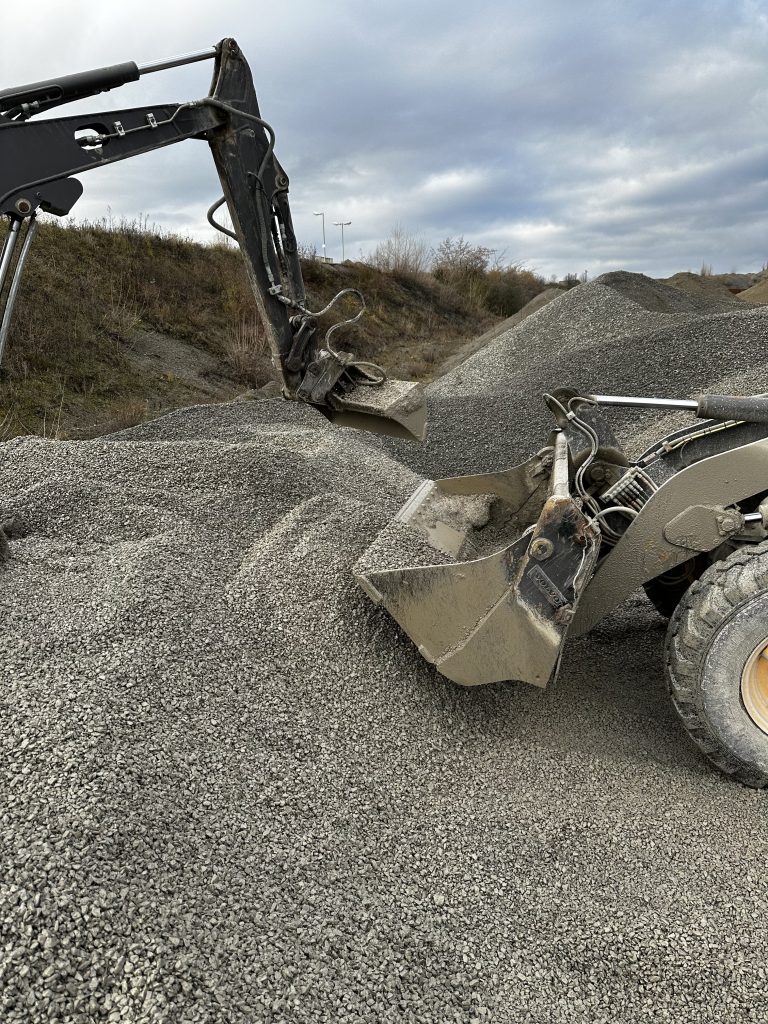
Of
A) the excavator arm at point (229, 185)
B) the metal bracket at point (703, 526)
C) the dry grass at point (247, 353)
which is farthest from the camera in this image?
the dry grass at point (247, 353)

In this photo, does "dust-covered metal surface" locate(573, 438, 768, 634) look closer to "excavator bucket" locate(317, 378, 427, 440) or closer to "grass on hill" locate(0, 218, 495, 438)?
"excavator bucket" locate(317, 378, 427, 440)

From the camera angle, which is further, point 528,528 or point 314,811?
point 528,528

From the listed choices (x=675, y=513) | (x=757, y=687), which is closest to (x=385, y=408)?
(x=675, y=513)

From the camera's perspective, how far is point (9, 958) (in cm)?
163

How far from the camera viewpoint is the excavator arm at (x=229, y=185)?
2650mm

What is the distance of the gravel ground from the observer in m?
1.75

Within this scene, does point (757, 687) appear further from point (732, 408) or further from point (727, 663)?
point (732, 408)

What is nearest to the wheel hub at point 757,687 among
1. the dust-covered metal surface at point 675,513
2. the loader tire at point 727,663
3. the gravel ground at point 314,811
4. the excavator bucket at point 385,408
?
the loader tire at point 727,663

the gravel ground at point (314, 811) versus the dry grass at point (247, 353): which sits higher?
the dry grass at point (247, 353)

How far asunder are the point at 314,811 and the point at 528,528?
120cm

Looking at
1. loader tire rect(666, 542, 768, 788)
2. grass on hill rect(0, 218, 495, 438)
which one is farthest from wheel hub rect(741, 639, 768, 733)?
grass on hill rect(0, 218, 495, 438)

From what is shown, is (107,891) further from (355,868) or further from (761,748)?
(761,748)

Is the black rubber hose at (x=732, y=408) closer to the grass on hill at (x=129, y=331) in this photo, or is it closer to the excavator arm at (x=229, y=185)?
the excavator arm at (x=229, y=185)

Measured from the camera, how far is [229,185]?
304 cm
